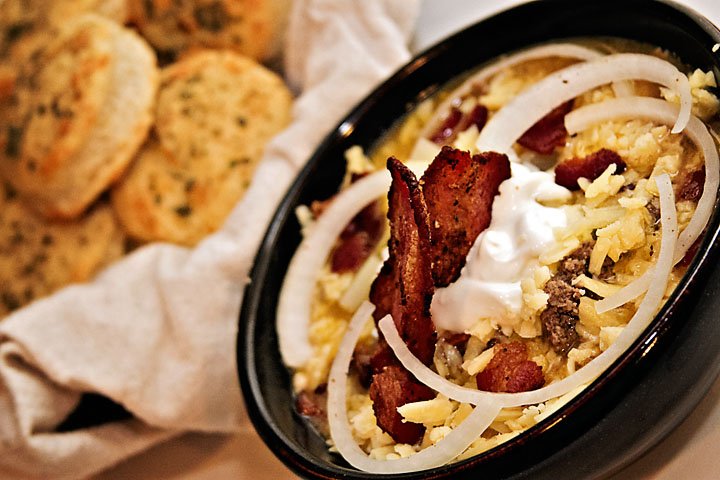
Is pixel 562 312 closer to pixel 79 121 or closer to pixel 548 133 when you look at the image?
pixel 548 133

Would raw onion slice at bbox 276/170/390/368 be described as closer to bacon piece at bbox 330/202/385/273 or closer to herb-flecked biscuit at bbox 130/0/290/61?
bacon piece at bbox 330/202/385/273

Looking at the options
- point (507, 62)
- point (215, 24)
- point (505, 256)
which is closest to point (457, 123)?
point (507, 62)

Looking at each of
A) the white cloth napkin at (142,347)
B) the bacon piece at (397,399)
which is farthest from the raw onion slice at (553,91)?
the white cloth napkin at (142,347)

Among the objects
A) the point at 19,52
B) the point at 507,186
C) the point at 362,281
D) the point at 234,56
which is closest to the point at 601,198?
the point at 507,186

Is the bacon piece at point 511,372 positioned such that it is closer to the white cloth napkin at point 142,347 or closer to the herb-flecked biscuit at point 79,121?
the white cloth napkin at point 142,347

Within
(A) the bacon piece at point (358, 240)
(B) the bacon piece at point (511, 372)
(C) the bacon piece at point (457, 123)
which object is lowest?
(A) the bacon piece at point (358, 240)

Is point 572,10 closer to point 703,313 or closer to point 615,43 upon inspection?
point 615,43

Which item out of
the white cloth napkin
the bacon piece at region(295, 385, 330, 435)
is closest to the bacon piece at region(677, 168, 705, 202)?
the bacon piece at region(295, 385, 330, 435)
